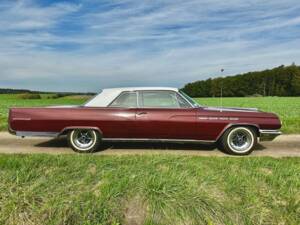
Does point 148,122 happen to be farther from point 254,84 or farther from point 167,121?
point 254,84

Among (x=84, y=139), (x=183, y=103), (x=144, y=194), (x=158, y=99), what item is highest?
(x=158, y=99)

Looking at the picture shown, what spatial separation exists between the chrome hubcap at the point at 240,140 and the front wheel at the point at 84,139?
2938 mm

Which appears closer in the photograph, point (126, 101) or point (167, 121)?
point (167, 121)

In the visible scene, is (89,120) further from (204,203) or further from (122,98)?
(204,203)

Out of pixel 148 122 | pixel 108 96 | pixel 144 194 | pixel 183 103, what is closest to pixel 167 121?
pixel 148 122

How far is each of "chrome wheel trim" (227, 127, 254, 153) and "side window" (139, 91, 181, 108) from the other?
1.35m

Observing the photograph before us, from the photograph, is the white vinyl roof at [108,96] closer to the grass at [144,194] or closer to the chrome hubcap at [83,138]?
the chrome hubcap at [83,138]

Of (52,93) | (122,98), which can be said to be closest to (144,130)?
(122,98)

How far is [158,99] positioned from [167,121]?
22.9 inches

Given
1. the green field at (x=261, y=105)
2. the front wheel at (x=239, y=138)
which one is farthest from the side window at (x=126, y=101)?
the front wheel at (x=239, y=138)

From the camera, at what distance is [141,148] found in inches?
283

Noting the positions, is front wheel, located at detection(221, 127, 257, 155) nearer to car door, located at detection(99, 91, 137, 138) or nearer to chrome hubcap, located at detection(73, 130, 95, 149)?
car door, located at detection(99, 91, 137, 138)

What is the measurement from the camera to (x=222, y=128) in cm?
656

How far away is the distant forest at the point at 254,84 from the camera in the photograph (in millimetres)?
85938
